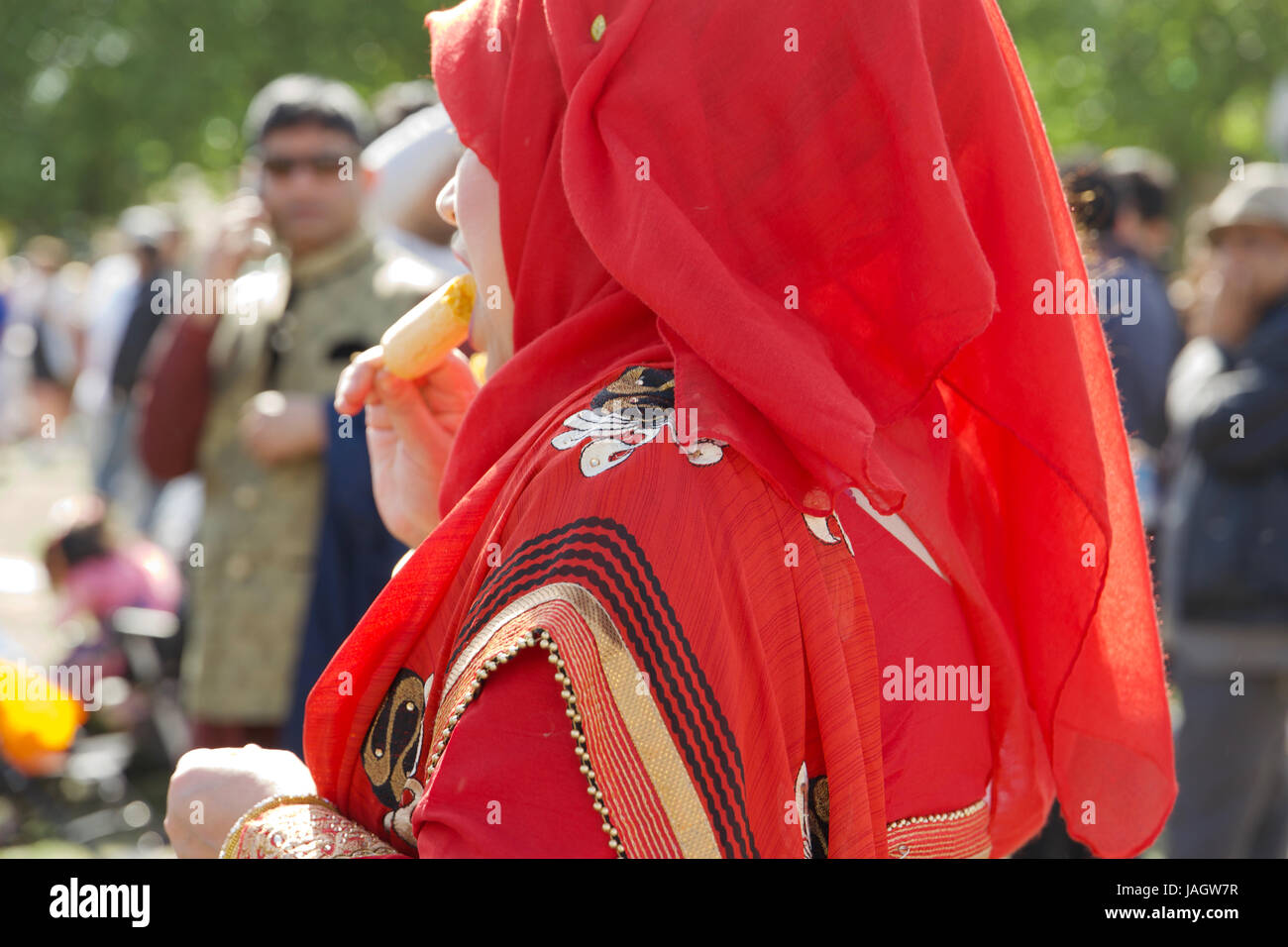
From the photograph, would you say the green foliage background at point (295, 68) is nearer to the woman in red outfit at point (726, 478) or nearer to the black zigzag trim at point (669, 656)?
the woman in red outfit at point (726, 478)

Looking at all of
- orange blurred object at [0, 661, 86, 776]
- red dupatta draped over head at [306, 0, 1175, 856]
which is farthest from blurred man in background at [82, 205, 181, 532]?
red dupatta draped over head at [306, 0, 1175, 856]

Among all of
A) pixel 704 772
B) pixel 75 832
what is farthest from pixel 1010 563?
pixel 75 832

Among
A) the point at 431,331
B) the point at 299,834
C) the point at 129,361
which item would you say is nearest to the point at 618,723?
the point at 299,834

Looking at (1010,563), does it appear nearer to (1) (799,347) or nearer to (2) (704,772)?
(1) (799,347)

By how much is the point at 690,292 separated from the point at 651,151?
0.16 metres

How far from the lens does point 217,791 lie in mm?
1564

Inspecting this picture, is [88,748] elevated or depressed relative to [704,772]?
depressed

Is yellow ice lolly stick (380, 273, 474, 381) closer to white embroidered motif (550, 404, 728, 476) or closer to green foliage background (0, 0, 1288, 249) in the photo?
white embroidered motif (550, 404, 728, 476)

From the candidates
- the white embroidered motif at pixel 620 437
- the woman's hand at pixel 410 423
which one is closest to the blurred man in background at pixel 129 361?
the woman's hand at pixel 410 423

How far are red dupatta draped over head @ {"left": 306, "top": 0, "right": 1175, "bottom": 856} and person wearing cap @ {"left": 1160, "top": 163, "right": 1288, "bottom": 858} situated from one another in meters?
2.47

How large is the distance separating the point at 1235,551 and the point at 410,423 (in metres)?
2.83

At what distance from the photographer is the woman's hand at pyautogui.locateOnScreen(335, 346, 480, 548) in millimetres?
1952
